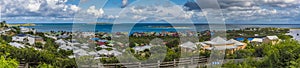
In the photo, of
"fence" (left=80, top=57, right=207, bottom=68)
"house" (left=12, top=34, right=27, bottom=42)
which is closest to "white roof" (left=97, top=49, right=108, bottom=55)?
"fence" (left=80, top=57, right=207, bottom=68)

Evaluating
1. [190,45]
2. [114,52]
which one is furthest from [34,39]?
[190,45]

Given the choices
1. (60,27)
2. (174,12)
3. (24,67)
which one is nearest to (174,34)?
(174,12)

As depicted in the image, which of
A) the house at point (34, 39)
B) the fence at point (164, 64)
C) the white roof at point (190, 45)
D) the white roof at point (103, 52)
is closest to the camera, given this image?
the fence at point (164, 64)

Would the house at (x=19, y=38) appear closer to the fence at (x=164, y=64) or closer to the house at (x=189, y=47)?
the fence at (x=164, y=64)

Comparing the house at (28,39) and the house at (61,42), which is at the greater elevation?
the house at (28,39)

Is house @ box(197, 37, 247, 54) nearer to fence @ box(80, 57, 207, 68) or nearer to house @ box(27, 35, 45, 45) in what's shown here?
fence @ box(80, 57, 207, 68)

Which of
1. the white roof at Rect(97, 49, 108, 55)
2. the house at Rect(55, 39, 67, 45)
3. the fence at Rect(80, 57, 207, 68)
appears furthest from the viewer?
the house at Rect(55, 39, 67, 45)

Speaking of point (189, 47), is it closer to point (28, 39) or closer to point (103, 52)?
point (103, 52)

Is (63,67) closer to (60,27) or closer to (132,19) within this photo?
(132,19)

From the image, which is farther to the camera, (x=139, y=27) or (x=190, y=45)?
(x=139, y=27)

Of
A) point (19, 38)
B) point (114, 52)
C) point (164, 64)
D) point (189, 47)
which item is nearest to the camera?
point (164, 64)

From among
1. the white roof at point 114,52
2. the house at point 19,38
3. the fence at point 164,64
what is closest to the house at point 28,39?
the house at point 19,38
